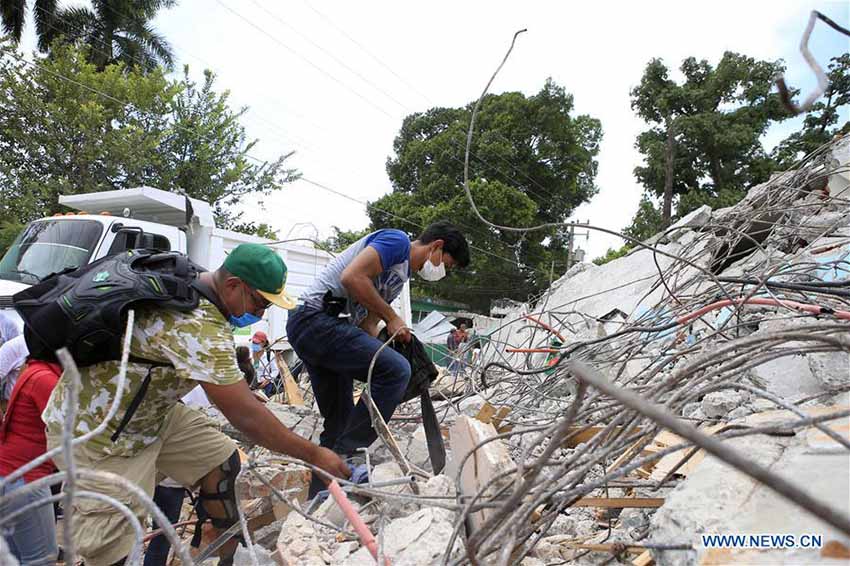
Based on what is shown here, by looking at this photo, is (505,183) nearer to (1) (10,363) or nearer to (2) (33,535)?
(1) (10,363)

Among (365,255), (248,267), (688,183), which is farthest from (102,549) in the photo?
(688,183)

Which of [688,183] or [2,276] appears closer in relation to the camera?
[2,276]

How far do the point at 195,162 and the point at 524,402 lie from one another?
42.3ft

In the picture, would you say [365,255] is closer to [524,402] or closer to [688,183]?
[524,402]

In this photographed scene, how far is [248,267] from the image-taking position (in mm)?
1860

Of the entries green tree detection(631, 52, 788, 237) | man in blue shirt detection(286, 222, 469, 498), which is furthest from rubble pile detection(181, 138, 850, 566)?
green tree detection(631, 52, 788, 237)

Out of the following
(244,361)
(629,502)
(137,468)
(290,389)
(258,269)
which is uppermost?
(258,269)

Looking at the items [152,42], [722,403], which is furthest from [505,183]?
[722,403]

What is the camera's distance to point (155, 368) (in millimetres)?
1718

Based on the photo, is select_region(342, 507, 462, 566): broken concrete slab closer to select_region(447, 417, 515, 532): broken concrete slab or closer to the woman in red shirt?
select_region(447, 417, 515, 532): broken concrete slab

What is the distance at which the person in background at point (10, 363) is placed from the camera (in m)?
2.48

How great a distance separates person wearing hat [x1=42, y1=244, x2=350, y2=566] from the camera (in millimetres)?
1649

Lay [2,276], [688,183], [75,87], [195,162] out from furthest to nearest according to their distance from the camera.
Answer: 1. [688,183]
2. [195,162]
3. [75,87]
4. [2,276]

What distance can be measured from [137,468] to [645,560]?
1596 mm
